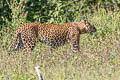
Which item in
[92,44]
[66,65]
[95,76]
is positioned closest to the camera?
[95,76]

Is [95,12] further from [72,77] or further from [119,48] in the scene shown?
[72,77]

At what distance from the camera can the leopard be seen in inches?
344

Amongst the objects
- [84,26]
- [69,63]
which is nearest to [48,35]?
[84,26]

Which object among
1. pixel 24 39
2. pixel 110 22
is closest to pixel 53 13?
pixel 110 22

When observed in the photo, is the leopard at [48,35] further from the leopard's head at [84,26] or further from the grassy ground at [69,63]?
the grassy ground at [69,63]

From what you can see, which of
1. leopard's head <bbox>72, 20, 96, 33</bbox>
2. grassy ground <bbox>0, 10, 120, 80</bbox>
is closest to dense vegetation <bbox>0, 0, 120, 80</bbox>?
grassy ground <bbox>0, 10, 120, 80</bbox>

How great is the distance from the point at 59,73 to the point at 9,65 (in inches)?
39.2

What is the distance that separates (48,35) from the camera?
29.7ft

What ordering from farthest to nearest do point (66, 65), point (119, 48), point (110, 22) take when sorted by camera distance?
1. point (110, 22)
2. point (119, 48)
3. point (66, 65)

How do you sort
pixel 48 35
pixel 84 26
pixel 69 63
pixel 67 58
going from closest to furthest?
pixel 69 63 < pixel 67 58 < pixel 48 35 < pixel 84 26

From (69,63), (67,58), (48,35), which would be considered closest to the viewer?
(69,63)

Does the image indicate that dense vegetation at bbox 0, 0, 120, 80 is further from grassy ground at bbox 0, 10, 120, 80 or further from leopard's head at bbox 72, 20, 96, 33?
leopard's head at bbox 72, 20, 96, 33

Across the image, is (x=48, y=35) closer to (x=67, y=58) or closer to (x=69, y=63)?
(x=67, y=58)

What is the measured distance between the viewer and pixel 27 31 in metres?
8.73
